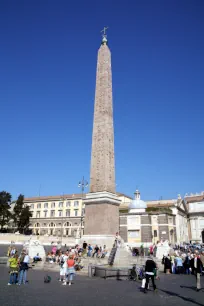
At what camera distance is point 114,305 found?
6773 millimetres

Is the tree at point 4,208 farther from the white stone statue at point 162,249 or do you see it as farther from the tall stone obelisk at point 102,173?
the white stone statue at point 162,249

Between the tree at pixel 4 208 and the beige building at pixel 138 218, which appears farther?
the tree at pixel 4 208

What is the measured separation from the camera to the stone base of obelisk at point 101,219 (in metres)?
17.6

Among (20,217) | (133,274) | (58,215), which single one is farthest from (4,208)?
(133,274)

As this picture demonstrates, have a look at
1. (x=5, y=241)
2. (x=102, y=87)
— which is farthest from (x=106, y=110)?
(x=5, y=241)

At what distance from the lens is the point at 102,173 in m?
18.8

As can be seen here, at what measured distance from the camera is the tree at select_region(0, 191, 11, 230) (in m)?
49.0

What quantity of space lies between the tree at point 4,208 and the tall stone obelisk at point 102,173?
35005 mm

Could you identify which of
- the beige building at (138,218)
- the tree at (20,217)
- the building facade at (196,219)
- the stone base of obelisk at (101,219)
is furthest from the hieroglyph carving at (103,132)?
the building facade at (196,219)

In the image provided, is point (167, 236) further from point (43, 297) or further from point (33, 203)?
point (33, 203)

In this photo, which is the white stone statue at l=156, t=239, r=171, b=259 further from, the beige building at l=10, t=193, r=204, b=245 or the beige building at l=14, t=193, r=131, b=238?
the beige building at l=14, t=193, r=131, b=238

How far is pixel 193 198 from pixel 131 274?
2260 inches

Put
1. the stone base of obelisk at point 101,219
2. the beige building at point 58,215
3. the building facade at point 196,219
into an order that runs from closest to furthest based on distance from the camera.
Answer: the stone base of obelisk at point 101,219
the building facade at point 196,219
the beige building at point 58,215

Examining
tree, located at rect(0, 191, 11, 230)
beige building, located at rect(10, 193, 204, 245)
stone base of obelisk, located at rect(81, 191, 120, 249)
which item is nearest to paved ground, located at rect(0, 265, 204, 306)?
stone base of obelisk, located at rect(81, 191, 120, 249)
